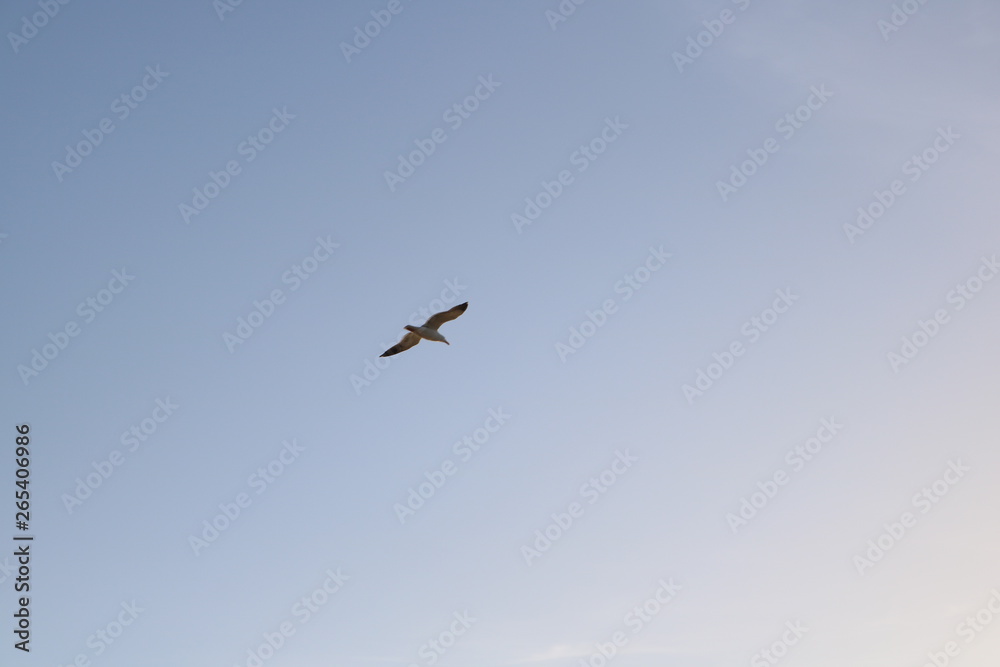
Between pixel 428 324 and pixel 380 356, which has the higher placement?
pixel 428 324

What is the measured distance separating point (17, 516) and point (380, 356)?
17324 millimetres

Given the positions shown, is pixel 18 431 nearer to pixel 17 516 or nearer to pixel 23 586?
pixel 17 516

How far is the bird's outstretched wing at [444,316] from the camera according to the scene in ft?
126

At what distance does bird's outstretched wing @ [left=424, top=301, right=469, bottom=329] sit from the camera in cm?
3831

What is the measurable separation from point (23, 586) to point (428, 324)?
21.8 metres

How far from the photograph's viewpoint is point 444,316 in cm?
3847

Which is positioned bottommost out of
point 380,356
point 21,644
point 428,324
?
point 21,644

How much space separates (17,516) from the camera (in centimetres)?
3438

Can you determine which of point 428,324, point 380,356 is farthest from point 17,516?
point 428,324

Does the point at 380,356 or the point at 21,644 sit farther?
the point at 380,356

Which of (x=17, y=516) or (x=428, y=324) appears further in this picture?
(x=428, y=324)

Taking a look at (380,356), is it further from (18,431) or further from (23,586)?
(23,586)

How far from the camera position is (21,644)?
1372 inches

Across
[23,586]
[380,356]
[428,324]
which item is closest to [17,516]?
[23,586]
